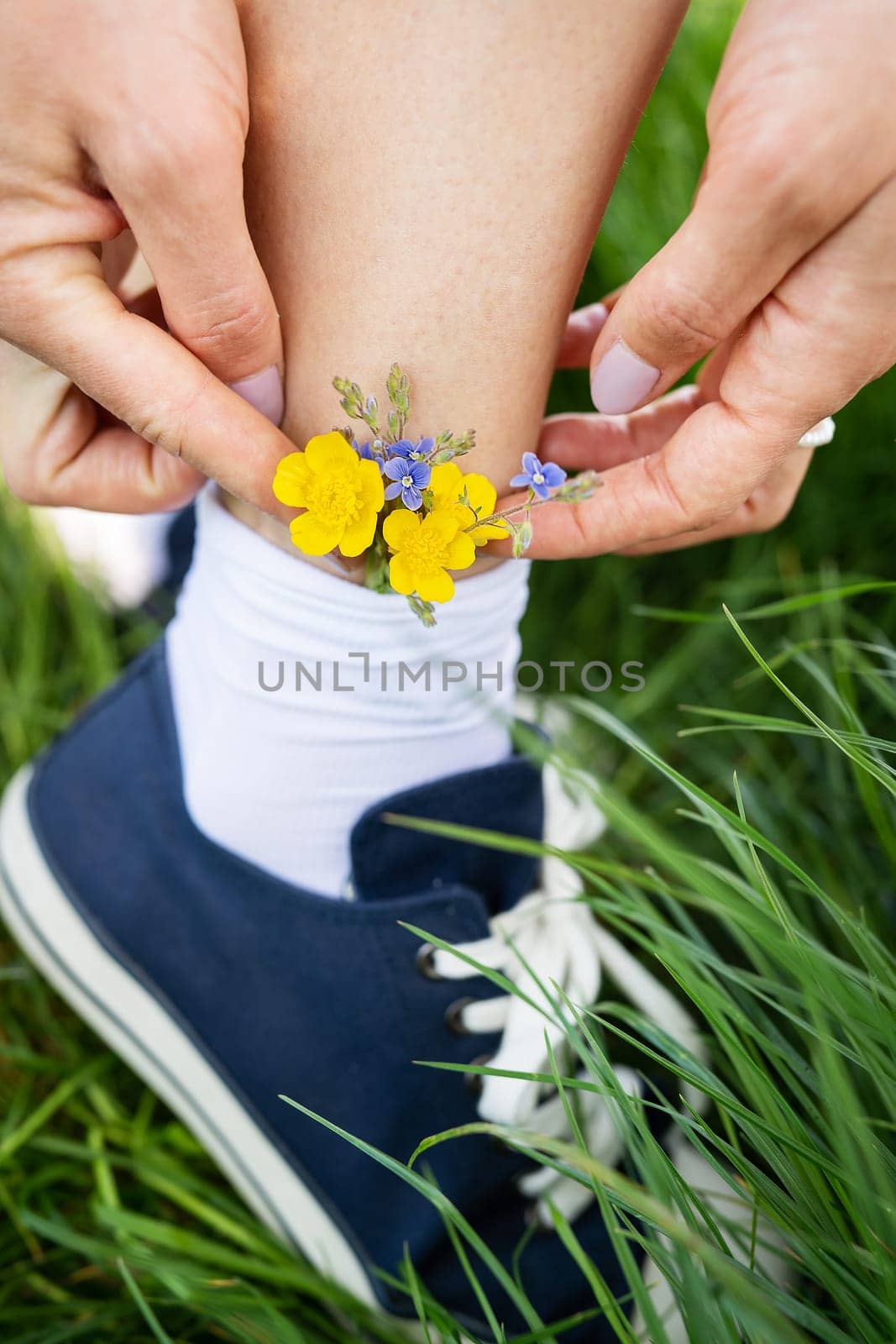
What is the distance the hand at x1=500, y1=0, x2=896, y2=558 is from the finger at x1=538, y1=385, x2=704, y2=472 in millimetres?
125

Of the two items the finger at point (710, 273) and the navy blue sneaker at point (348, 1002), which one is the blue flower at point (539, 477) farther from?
the navy blue sneaker at point (348, 1002)

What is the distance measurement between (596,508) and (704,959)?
0.31 metres

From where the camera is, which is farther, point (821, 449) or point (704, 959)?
point (821, 449)

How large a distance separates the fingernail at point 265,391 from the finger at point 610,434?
236mm

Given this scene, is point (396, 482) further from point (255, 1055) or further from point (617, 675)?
point (617, 675)

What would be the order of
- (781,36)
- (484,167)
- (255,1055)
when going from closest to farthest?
1. (781,36)
2. (484,167)
3. (255,1055)

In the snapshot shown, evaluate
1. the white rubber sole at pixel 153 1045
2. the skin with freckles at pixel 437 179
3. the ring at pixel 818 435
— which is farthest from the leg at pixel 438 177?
the white rubber sole at pixel 153 1045

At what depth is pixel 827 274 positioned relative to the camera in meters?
0.56

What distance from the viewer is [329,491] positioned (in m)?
0.64

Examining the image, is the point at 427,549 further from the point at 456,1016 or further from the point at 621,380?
the point at 456,1016

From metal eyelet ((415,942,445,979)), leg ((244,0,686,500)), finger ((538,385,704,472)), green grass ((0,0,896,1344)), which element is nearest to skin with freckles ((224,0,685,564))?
leg ((244,0,686,500))

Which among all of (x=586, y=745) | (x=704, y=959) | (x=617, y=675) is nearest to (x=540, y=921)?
(x=704, y=959)

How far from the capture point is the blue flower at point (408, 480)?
0.63 m

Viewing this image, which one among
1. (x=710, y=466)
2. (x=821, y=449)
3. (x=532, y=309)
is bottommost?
(x=821, y=449)
